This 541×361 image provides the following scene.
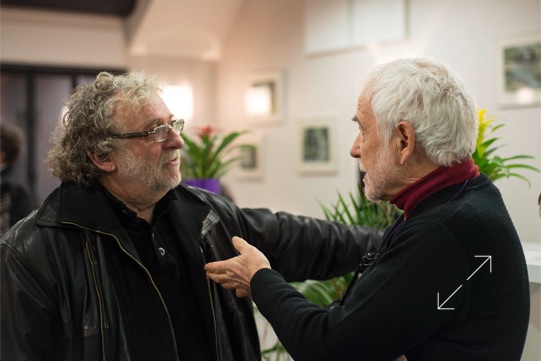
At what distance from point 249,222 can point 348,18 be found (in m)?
4.56

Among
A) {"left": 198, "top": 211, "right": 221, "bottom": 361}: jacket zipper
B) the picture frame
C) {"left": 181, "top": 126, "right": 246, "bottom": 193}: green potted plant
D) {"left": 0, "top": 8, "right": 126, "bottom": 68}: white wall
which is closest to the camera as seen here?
{"left": 198, "top": 211, "right": 221, "bottom": 361}: jacket zipper

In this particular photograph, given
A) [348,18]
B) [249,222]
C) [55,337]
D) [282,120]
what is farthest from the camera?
[282,120]

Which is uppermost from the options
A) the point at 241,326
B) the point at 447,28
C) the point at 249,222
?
the point at 447,28

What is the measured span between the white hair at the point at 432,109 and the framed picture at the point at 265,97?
578 cm

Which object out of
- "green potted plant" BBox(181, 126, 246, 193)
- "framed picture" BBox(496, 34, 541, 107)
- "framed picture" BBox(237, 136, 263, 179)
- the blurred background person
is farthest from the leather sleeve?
"framed picture" BBox(237, 136, 263, 179)

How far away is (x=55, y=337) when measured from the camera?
6.08 ft

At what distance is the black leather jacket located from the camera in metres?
1.80

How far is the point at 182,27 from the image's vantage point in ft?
24.6

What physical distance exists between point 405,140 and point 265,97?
600cm

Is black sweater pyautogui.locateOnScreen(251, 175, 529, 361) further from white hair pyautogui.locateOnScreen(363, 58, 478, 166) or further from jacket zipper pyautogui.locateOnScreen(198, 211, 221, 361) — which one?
jacket zipper pyautogui.locateOnScreen(198, 211, 221, 361)

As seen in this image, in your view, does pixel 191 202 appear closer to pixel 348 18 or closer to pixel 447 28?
pixel 447 28

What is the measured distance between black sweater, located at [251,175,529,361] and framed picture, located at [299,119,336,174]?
17.1 feet

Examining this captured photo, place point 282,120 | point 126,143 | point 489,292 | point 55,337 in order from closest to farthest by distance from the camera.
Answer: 1. point 489,292
2. point 55,337
3. point 126,143
4. point 282,120

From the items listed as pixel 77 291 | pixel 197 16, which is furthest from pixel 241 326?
pixel 197 16
